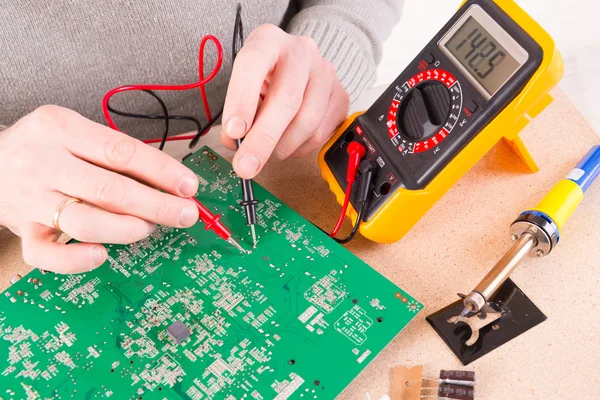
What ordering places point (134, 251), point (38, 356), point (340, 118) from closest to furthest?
point (38, 356) < point (134, 251) < point (340, 118)

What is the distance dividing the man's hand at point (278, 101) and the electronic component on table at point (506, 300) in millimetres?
377

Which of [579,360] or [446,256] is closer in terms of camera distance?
[579,360]

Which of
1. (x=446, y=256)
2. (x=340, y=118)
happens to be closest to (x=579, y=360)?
(x=446, y=256)

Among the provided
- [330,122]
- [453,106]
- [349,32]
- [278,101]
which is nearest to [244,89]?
[278,101]

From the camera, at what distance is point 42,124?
31.6 inches

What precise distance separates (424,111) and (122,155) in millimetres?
478

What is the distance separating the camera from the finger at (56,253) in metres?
0.77

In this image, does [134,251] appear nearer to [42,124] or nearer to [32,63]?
[42,124]

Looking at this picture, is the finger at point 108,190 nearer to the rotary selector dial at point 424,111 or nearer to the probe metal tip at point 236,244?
the probe metal tip at point 236,244

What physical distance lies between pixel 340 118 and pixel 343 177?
14cm

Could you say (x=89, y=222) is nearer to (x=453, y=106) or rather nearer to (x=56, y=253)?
(x=56, y=253)

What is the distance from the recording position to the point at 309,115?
941 millimetres

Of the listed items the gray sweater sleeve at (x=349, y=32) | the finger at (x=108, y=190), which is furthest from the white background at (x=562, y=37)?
the finger at (x=108, y=190)

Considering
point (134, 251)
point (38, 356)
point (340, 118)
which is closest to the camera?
point (38, 356)
